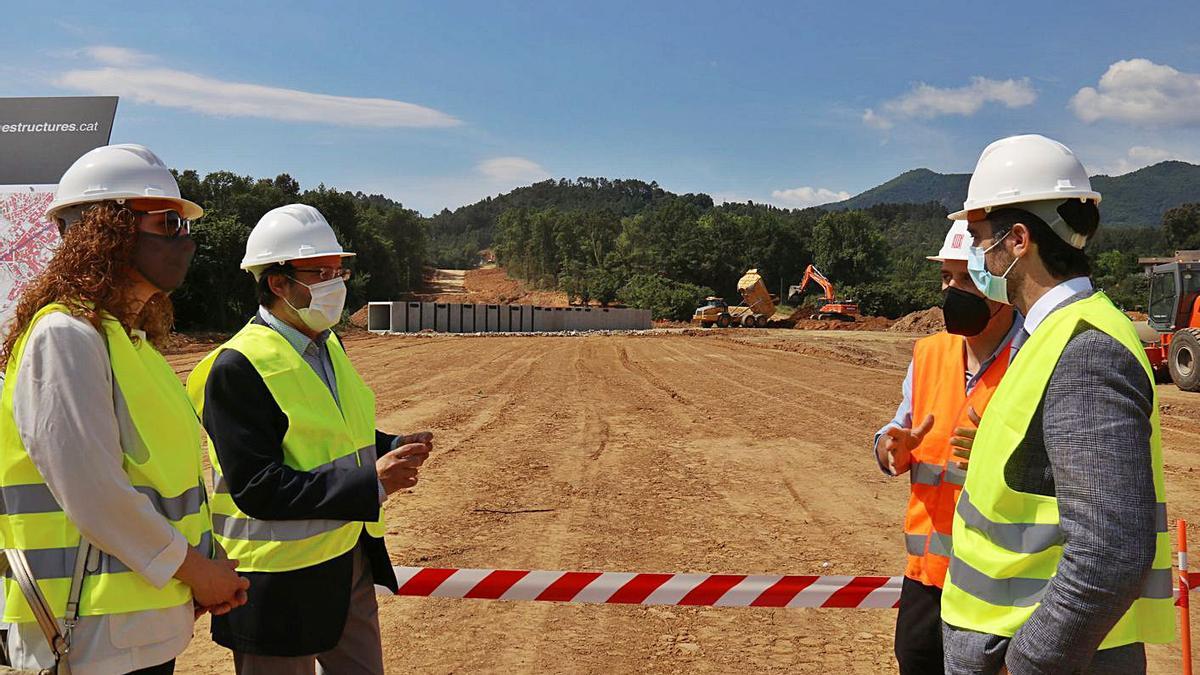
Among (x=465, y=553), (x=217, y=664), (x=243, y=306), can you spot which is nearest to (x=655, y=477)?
(x=465, y=553)

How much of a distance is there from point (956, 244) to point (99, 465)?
3.01m

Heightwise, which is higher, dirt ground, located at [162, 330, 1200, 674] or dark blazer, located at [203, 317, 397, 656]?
dark blazer, located at [203, 317, 397, 656]

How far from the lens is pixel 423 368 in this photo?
22469 millimetres

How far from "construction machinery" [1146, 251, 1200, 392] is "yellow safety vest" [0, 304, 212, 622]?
20.8 meters

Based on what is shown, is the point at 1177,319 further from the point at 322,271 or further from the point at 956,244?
the point at 322,271

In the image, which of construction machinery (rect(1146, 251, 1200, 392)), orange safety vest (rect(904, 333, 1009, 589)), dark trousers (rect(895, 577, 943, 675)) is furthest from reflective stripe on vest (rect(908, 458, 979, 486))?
construction machinery (rect(1146, 251, 1200, 392))

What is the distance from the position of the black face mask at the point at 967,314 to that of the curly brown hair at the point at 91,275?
267cm

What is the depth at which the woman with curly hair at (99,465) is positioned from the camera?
2039 mm

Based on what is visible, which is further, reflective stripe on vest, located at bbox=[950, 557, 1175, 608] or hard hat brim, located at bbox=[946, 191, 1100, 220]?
hard hat brim, located at bbox=[946, 191, 1100, 220]

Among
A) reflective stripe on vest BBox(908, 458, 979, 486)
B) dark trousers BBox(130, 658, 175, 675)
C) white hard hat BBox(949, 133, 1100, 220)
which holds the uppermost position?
white hard hat BBox(949, 133, 1100, 220)

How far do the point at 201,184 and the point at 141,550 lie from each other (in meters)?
57.7

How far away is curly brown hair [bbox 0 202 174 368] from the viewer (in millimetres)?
2182

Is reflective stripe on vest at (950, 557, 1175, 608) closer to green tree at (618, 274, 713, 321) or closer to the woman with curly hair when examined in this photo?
the woman with curly hair

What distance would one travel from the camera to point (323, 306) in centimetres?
312
